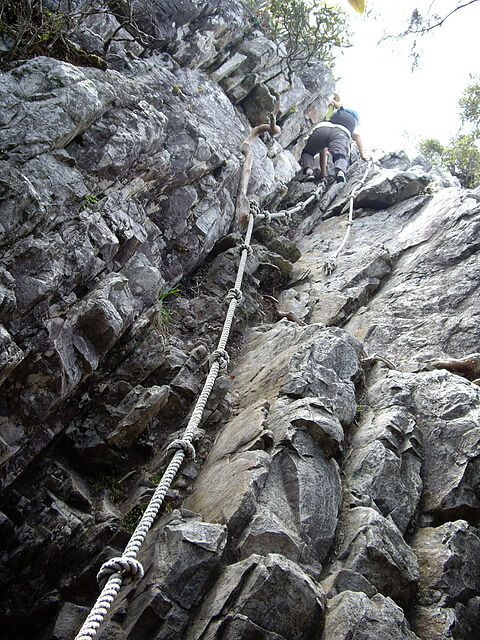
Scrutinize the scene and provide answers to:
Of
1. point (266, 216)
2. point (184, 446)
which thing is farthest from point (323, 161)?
point (184, 446)

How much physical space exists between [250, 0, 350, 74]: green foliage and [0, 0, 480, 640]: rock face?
→ 5.40 meters

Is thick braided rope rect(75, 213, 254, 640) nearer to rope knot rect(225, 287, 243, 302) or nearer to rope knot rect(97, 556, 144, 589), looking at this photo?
rope knot rect(97, 556, 144, 589)

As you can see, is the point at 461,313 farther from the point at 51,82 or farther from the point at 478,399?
the point at 51,82

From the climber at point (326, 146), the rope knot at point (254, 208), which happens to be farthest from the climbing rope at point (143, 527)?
the climber at point (326, 146)

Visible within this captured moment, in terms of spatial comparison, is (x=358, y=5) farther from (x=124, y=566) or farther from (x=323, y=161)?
(x=323, y=161)

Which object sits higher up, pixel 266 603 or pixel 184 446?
pixel 184 446

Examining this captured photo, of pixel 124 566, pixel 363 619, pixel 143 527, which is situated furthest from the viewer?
pixel 143 527

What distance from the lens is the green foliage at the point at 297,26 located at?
12.1 meters

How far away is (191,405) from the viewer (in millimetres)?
5277

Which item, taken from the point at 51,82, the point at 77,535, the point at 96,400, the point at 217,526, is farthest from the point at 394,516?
the point at 51,82

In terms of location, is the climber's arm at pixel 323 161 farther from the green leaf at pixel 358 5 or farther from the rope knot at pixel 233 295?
the green leaf at pixel 358 5

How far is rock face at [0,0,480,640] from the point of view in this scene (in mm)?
3123

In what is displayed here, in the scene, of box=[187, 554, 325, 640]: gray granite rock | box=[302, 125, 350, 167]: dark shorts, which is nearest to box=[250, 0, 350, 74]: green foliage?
box=[302, 125, 350, 167]: dark shorts

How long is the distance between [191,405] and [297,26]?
11.7 metres
